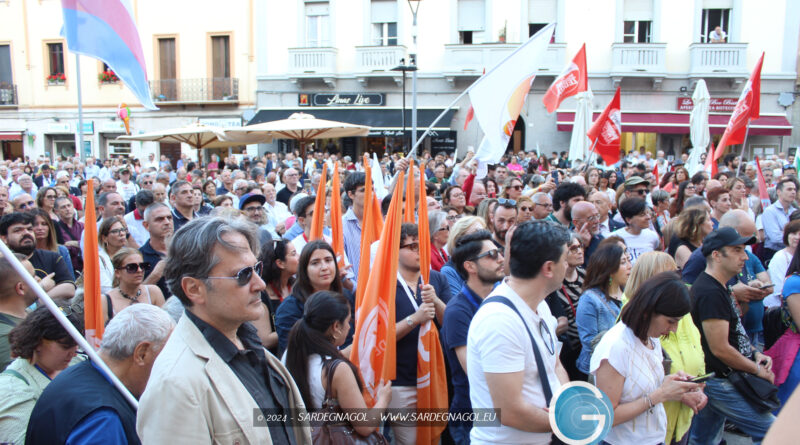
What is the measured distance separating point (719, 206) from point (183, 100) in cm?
2275

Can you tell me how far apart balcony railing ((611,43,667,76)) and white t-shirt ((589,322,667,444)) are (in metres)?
19.8

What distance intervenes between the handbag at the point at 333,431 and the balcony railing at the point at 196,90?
917 inches

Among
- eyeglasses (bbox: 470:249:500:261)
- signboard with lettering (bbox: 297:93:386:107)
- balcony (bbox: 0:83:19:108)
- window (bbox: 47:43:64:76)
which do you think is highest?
window (bbox: 47:43:64:76)

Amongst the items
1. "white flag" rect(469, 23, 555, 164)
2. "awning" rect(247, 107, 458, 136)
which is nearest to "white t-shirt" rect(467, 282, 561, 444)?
"white flag" rect(469, 23, 555, 164)

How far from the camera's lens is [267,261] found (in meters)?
4.29

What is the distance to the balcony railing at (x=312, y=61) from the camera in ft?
75.8

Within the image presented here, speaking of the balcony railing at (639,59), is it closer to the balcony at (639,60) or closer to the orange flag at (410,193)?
the balcony at (639,60)

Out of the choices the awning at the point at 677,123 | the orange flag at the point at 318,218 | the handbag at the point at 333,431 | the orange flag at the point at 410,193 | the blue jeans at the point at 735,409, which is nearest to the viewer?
the handbag at the point at 333,431

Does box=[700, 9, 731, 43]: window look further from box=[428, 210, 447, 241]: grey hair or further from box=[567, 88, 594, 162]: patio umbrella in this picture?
box=[428, 210, 447, 241]: grey hair

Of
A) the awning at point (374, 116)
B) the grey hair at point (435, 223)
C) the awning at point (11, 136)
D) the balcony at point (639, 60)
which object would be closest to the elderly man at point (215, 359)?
the grey hair at point (435, 223)

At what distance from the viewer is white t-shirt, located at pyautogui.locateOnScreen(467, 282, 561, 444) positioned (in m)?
2.39

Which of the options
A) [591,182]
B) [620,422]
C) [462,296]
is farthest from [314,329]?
[591,182]

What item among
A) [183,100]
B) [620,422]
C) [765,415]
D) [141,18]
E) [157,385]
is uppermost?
[141,18]

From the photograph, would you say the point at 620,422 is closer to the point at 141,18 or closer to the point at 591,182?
the point at 591,182
